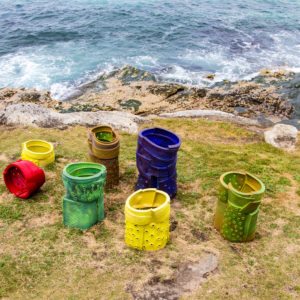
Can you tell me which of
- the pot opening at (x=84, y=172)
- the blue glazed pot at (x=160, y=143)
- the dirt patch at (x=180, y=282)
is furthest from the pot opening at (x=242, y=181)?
the pot opening at (x=84, y=172)

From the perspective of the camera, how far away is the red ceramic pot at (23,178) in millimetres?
9398

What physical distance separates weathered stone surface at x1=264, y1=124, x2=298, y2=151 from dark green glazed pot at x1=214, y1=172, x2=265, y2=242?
5.11 m

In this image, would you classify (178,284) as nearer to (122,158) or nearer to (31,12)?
(122,158)

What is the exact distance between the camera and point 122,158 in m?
11.8

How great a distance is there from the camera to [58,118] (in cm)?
1484

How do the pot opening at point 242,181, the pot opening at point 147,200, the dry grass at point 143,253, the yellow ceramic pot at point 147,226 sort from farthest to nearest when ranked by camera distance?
the pot opening at point 242,181
the pot opening at point 147,200
the yellow ceramic pot at point 147,226
the dry grass at point 143,253

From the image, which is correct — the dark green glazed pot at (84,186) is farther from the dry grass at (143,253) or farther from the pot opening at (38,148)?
the pot opening at (38,148)

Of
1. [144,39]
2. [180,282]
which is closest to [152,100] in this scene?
[180,282]

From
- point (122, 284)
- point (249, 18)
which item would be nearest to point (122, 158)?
point (122, 284)

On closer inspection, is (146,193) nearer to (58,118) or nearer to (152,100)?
(58,118)

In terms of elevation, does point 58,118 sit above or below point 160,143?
below

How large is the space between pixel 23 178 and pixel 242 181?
473cm

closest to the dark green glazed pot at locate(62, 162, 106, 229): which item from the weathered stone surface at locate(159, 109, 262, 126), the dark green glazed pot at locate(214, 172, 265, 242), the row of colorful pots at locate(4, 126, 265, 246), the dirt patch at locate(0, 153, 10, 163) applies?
the row of colorful pots at locate(4, 126, 265, 246)

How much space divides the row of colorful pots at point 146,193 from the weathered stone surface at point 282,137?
5.01 metres
